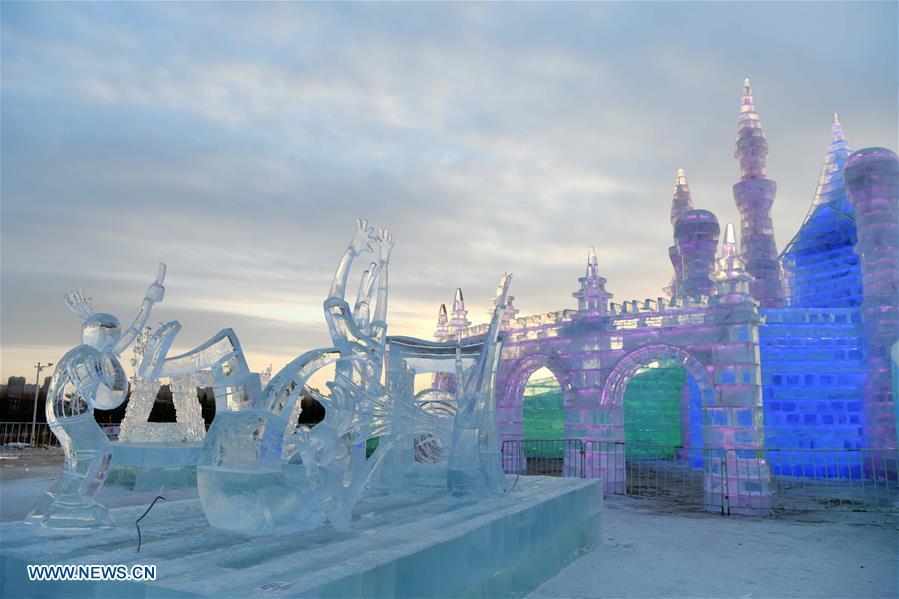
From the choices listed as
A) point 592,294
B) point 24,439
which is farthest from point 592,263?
point 24,439

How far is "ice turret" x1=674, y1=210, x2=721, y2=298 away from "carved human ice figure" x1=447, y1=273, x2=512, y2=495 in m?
16.7

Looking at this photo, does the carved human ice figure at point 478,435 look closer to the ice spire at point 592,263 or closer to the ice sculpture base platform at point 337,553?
the ice sculpture base platform at point 337,553

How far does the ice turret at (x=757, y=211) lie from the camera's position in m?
21.9

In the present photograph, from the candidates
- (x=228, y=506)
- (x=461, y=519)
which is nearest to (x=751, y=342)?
(x=461, y=519)

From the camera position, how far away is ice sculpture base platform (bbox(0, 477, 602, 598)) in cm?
369

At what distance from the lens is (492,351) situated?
7770mm

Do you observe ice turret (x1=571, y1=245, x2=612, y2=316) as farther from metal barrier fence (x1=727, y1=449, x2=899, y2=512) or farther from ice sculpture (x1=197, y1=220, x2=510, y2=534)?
ice sculpture (x1=197, y1=220, x2=510, y2=534)

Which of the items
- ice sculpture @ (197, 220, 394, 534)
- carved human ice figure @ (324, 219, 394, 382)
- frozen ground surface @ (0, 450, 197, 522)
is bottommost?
frozen ground surface @ (0, 450, 197, 522)

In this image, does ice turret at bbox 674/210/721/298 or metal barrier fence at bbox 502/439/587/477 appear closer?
metal barrier fence at bbox 502/439/587/477

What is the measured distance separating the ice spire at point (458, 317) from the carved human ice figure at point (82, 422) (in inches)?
669

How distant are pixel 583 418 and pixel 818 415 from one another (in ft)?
21.1

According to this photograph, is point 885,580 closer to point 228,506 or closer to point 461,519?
point 461,519

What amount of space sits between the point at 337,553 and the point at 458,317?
18330 millimetres

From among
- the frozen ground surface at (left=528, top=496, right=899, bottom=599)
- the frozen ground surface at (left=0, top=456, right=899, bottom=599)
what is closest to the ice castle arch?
the frozen ground surface at (left=0, top=456, right=899, bottom=599)
